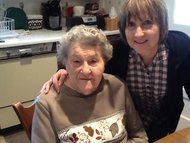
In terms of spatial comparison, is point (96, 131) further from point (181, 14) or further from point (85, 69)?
point (181, 14)

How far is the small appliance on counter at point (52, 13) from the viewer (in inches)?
115

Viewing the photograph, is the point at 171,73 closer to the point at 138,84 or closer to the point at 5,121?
the point at 138,84

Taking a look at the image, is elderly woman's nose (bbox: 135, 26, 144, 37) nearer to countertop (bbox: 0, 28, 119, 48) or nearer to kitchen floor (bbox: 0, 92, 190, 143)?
countertop (bbox: 0, 28, 119, 48)

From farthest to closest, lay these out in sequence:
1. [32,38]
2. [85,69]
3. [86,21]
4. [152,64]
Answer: [86,21] < [32,38] < [152,64] < [85,69]

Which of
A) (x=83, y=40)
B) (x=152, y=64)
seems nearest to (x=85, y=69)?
(x=83, y=40)

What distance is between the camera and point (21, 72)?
2457mm

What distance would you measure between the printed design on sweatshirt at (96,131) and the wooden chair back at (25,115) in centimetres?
16

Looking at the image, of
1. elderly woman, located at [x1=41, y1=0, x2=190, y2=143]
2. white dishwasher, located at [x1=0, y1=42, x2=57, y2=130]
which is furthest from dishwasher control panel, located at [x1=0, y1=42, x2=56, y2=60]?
elderly woman, located at [x1=41, y1=0, x2=190, y2=143]

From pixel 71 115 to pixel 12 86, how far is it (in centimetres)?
140

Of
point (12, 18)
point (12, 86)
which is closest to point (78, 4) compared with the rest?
point (12, 18)

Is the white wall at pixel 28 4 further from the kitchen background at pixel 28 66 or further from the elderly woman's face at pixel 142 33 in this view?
the elderly woman's face at pixel 142 33

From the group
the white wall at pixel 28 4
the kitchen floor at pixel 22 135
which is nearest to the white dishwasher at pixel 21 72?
the kitchen floor at pixel 22 135

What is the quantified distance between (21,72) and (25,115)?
1.29 metres

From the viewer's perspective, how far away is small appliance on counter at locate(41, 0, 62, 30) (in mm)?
2910
